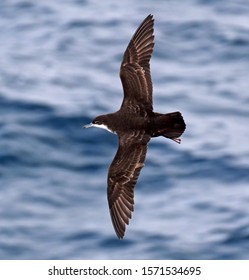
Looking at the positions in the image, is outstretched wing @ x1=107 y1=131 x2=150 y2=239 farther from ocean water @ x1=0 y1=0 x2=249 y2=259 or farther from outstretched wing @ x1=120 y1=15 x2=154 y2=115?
ocean water @ x1=0 y1=0 x2=249 y2=259

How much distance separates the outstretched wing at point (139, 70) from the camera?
11.2 m

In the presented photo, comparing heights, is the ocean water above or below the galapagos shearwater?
above

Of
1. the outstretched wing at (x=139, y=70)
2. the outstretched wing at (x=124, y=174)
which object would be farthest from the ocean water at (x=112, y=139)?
the outstretched wing at (x=139, y=70)

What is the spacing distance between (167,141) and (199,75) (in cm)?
243

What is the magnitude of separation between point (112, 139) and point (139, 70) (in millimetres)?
3945

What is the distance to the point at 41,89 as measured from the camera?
1703cm

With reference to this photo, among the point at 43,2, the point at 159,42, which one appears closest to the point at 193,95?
the point at 159,42

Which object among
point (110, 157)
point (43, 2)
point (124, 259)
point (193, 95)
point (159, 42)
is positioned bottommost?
point (124, 259)

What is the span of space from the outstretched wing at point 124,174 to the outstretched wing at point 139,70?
455mm

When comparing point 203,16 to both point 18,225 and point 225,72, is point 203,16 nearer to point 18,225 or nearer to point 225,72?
point 225,72

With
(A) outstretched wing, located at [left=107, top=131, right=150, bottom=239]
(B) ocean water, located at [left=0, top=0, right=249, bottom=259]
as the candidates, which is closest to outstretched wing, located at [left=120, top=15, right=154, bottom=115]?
(A) outstretched wing, located at [left=107, top=131, right=150, bottom=239]

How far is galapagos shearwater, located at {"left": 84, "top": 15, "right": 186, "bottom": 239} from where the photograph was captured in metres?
10.7

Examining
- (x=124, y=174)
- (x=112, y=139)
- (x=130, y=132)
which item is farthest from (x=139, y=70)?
(x=112, y=139)

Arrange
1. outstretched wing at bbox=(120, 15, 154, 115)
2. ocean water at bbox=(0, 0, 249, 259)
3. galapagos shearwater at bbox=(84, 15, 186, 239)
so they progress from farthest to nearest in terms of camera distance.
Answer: ocean water at bbox=(0, 0, 249, 259)
outstretched wing at bbox=(120, 15, 154, 115)
galapagos shearwater at bbox=(84, 15, 186, 239)
